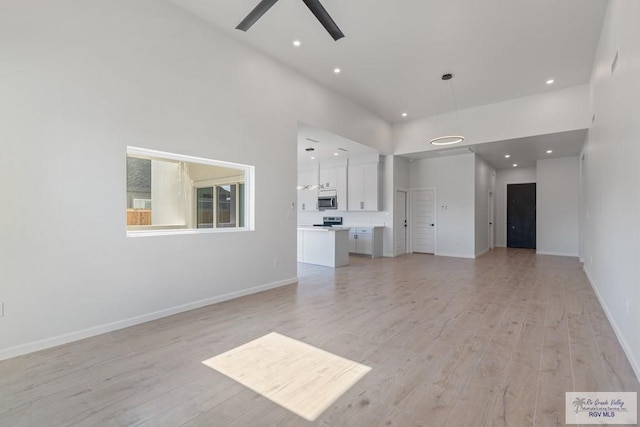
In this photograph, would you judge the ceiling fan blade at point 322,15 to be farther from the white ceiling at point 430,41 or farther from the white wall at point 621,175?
the white wall at point 621,175

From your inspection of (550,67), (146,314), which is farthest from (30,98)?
(550,67)

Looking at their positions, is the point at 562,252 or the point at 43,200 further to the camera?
the point at 562,252

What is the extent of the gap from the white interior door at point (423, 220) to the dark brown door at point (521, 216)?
3858 millimetres

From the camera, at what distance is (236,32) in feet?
13.8

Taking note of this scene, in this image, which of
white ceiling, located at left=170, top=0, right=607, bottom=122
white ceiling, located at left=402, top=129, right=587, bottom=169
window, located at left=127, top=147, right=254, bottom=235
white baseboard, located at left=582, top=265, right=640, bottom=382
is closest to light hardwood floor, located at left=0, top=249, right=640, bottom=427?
white baseboard, located at left=582, top=265, right=640, bottom=382

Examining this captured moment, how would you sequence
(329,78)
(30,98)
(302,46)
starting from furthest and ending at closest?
(329,78), (302,46), (30,98)

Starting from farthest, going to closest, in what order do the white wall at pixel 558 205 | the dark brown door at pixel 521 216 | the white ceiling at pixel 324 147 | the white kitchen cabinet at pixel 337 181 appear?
1. the dark brown door at pixel 521 216
2. the white kitchen cabinet at pixel 337 181
3. the white wall at pixel 558 205
4. the white ceiling at pixel 324 147

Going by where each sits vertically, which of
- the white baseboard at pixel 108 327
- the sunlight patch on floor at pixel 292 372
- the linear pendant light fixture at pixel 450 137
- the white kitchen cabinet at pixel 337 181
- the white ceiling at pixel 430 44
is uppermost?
the white ceiling at pixel 430 44

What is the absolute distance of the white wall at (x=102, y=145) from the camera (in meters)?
2.59

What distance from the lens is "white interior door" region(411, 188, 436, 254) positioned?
902 cm

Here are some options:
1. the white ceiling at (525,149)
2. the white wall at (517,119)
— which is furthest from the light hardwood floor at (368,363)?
the white ceiling at (525,149)

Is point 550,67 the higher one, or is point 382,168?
point 550,67

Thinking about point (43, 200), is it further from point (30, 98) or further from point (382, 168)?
point (382, 168)

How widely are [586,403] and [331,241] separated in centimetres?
517
